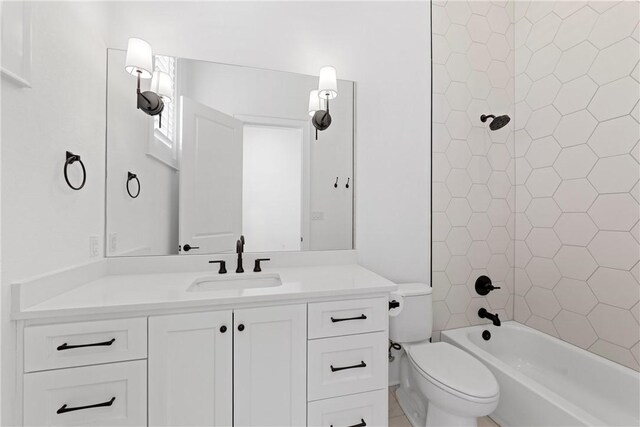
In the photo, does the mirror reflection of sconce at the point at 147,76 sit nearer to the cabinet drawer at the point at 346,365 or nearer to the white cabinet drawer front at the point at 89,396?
the white cabinet drawer front at the point at 89,396

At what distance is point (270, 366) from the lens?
1.12m

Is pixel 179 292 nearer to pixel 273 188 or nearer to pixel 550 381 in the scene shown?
pixel 273 188

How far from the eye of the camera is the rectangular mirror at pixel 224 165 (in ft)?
4.79

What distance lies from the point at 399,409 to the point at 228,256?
4.48 ft

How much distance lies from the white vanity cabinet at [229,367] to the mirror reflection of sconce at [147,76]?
3.44 feet

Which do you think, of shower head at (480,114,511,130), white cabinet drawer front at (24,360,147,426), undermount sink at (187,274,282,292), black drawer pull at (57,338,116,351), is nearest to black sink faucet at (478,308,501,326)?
shower head at (480,114,511,130)

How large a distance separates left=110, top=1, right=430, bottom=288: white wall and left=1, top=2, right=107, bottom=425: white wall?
0.44 m

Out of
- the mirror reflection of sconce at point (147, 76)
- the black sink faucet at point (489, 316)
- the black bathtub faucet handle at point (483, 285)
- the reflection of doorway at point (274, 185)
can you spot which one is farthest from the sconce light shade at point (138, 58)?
the black sink faucet at point (489, 316)

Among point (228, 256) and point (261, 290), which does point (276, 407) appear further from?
point (228, 256)

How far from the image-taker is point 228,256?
158 cm

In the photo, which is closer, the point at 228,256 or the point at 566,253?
the point at 228,256

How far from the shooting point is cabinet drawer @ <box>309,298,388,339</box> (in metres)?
1.17

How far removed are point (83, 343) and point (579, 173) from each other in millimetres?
2572

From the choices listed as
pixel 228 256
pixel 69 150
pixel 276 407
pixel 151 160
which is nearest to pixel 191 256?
pixel 228 256
